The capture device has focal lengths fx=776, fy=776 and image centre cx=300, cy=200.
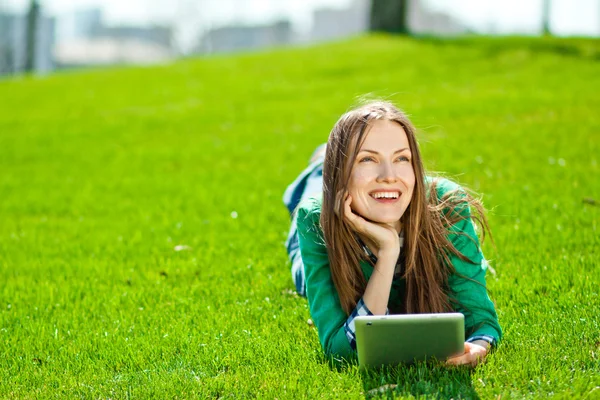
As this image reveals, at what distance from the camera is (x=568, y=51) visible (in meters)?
15.5

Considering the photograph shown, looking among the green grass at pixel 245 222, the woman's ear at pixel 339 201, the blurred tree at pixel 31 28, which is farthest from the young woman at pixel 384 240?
the blurred tree at pixel 31 28

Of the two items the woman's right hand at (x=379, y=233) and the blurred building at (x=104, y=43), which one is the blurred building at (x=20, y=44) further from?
the woman's right hand at (x=379, y=233)

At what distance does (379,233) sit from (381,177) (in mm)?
265

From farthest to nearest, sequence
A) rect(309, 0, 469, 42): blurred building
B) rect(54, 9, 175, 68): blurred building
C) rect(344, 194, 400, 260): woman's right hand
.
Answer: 1. rect(309, 0, 469, 42): blurred building
2. rect(54, 9, 175, 68): blurred building
3. rect(344, 194, 400, 260): woman's right hand

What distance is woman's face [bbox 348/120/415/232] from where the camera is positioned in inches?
144

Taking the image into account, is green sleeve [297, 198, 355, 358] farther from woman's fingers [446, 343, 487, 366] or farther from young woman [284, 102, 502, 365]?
woman's fingers [446, 343, 487, 366]

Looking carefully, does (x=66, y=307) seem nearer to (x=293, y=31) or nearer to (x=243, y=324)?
(x=243, y=324)

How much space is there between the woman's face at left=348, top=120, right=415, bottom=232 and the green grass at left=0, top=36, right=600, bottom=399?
760 millimetres

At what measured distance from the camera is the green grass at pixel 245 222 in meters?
3.78

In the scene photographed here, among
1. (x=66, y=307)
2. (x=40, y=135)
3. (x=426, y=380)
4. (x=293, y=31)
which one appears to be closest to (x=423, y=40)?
(x=40, y=135)

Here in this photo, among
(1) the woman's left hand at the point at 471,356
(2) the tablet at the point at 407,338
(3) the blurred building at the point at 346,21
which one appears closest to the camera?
(2) the tablet at the point at 407,338

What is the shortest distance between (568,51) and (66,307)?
1303cm

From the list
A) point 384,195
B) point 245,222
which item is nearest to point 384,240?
point 384,195

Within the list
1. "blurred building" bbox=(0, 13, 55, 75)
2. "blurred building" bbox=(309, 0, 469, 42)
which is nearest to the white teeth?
"blurred building" bbox=(0, 13, 55, 75)
